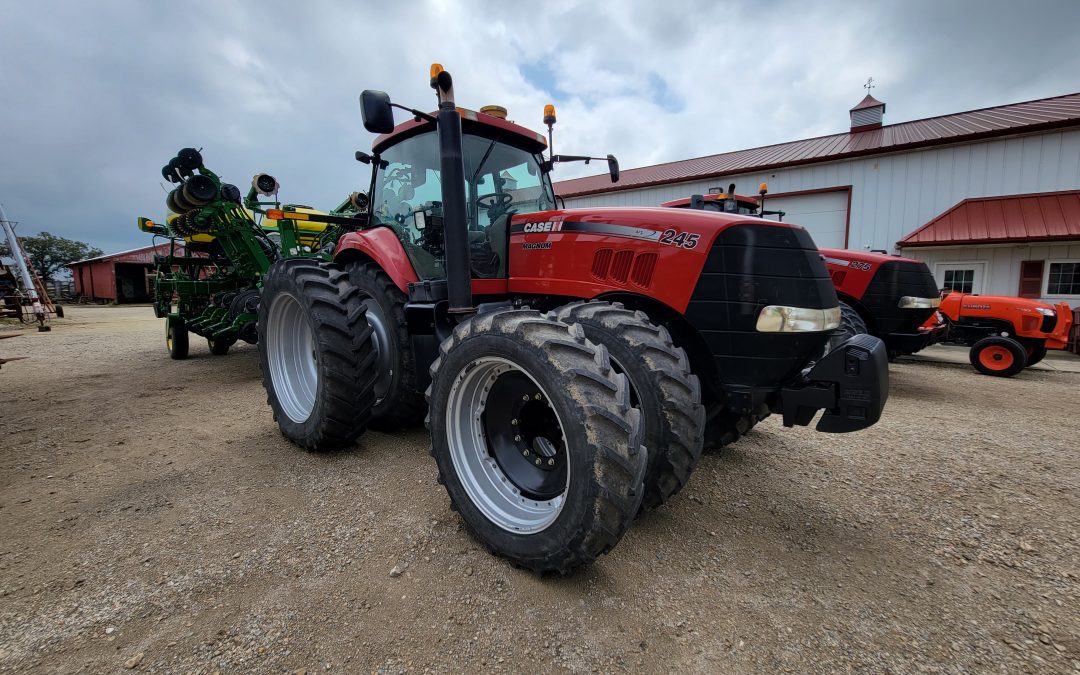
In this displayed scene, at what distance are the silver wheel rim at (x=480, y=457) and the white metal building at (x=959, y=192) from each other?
12.4m

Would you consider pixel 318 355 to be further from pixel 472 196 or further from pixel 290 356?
pixel 472 196

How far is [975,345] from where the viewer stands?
22.2 ft

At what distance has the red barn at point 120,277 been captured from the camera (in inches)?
1160

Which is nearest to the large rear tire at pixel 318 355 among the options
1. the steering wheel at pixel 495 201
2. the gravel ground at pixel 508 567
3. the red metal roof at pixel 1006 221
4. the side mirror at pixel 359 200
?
the gravel ground at pixel 508 567

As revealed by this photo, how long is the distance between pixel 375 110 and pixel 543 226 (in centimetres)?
111

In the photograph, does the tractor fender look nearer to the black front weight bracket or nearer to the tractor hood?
the black front weight bracket

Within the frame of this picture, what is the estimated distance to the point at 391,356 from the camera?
A: 3434 mm

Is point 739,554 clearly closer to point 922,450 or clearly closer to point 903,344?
point 922,450

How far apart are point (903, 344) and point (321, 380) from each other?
6.18 metres

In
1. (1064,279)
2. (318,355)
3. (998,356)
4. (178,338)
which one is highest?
(1064,279)

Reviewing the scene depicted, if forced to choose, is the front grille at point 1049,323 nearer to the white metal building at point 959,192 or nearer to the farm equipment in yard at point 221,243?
the white metal building at point 959,192

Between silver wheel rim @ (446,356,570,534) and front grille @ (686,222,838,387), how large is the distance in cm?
102

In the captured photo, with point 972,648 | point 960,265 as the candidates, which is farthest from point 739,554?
point 960,265

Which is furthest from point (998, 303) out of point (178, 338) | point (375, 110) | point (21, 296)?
point (21, 296)
